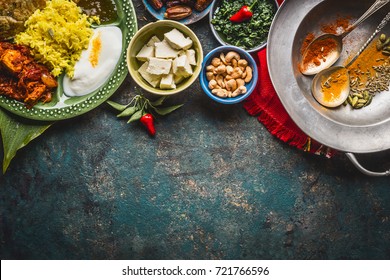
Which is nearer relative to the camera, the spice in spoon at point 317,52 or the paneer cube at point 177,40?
the paneer cube at point 177,40

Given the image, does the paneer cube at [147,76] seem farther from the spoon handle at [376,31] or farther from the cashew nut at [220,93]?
the spoon handle at [376,31]

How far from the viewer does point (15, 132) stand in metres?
2.28

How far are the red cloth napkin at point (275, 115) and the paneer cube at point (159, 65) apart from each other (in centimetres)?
53

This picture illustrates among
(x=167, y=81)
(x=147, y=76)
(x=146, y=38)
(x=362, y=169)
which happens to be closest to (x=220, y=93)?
(x=167, y=81)

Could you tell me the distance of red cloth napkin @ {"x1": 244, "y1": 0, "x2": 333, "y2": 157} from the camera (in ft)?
7.41

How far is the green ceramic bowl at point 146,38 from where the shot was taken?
2123 millimetres

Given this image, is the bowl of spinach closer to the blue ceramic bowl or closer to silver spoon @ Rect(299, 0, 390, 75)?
the blue ceramic bowl

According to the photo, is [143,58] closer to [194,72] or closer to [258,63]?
[194,72]

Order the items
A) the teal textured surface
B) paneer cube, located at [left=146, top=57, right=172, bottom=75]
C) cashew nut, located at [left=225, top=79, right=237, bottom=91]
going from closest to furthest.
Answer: paneer cube, located at [left=146, top=57, right=172, bottom=75] < cashew nut, located at [left=225, top=79, right=237, bottom=91] < the teal textured surface

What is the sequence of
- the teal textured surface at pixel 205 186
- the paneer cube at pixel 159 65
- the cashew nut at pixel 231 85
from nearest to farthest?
the paneer cube at pixel 159 65 < the cashew nut at pixel 231 85 < the teal textured surface at pixel 205 186

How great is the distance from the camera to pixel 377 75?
2.26 metres

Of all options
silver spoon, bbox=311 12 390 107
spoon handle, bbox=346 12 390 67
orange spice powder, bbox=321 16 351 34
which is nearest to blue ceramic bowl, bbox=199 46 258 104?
silver spoon, bbox=311 12 390 107

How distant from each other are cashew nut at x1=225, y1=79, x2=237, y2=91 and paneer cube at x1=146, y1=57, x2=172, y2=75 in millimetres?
349

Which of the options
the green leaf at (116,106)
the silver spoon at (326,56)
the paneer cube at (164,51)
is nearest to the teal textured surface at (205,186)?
the green leaf at (116,106)
